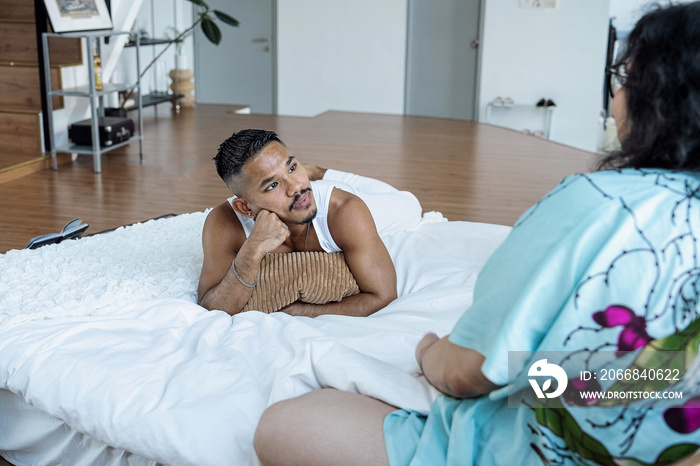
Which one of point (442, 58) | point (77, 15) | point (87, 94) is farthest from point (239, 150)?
Answer: point (442, 58)

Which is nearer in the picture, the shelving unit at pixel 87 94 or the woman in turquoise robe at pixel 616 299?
the woman in turquoise robe at pixel 616 299

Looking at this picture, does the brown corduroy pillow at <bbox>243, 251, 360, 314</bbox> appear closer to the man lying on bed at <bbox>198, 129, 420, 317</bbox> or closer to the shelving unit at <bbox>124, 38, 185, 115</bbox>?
the man lying on bed at <bbox>198, 129, 420, 317</bbox>

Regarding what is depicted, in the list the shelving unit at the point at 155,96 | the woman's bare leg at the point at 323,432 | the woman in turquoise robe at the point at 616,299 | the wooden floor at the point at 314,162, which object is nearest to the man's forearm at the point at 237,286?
the woman's bare leg at the point at 323,432

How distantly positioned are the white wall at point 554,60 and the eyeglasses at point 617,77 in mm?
7404

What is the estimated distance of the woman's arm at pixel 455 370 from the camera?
1.03 m

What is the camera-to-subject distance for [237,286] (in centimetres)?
189

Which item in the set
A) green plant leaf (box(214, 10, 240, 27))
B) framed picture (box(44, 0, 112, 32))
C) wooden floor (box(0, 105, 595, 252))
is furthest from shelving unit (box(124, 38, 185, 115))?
framed picture (box(44, 0, 112, 32))

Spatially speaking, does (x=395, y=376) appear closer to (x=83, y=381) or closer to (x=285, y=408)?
(x=285, y=408)

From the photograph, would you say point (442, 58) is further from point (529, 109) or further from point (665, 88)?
point (665, 88)

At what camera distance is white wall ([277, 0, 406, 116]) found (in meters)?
8.47

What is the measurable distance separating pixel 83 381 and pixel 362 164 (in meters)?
3.91

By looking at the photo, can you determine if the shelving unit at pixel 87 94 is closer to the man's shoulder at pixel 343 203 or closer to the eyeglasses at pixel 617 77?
the man's shoulder at pixel 343 203

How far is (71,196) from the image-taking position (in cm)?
410

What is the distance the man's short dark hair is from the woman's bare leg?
2.75 ft
